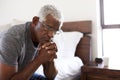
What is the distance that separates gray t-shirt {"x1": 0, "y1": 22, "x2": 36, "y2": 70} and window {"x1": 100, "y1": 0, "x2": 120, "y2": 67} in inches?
66.7

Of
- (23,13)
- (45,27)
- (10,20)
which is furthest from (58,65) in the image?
(10,20)

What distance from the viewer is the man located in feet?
3.66

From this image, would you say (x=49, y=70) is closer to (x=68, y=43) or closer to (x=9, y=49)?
(x=9, y=49)

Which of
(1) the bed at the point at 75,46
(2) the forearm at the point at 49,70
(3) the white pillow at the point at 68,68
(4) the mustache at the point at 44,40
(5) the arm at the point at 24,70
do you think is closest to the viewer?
(5) the arm at the point at 24,70

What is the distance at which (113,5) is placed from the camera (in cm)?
279

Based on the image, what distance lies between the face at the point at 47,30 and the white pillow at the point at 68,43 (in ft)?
4.31

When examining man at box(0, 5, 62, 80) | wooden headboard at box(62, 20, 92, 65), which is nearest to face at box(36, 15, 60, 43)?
man at box(0, 5, 62, 80)

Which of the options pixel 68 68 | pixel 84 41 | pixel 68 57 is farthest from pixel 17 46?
pixel 84 41

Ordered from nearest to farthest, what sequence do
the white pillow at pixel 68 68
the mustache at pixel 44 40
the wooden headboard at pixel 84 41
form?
the mustache at pixel 44 40
the white pillow at pixel 68 68
the wooden headboard at pixel 84 41

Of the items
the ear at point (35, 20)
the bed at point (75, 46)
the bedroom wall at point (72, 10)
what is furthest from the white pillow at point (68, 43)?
the ear at point (35, 20)

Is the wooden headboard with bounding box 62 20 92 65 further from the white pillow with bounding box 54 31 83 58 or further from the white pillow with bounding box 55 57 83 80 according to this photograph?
the white pillow with bounding box 55 57 83 80

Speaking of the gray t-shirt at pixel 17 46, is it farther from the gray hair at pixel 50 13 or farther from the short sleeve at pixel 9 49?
the gray hair at pixel 50 13

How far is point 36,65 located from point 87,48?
1658mm

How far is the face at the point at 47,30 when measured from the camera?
1.20 meters
